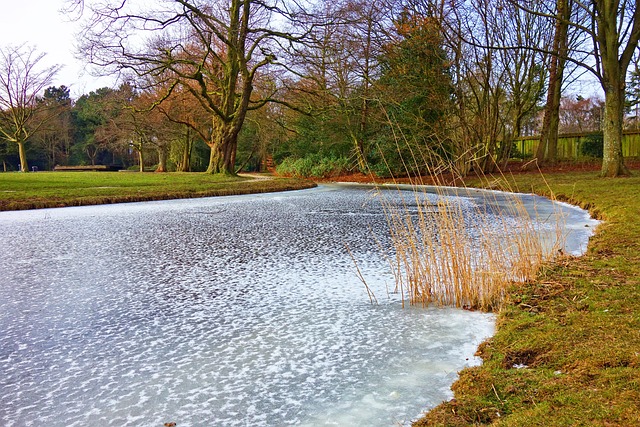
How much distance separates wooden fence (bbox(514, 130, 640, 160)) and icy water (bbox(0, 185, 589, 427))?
12.7 m

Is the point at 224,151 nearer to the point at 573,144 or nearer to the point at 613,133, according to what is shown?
the point at 613,133

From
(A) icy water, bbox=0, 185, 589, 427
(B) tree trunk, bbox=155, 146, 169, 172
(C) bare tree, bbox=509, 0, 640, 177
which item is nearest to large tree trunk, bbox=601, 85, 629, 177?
(C) bare tree, bbox=509, 0, 640, 177

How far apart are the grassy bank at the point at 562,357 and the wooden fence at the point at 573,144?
13.5 m

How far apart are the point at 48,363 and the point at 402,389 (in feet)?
3.90

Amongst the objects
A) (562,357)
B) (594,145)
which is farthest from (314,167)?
(562,357)

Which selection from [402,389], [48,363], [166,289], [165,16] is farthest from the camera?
[165,16]

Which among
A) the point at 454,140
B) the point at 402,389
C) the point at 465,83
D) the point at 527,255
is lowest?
the point at 402,389

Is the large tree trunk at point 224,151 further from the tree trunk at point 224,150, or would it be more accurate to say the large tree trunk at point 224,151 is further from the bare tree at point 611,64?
the bare tree at point 611,64

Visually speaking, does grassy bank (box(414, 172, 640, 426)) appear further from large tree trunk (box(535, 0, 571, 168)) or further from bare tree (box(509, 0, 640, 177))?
large tree trunk (box(535, 0, 571, 168))

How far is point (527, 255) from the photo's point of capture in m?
2.75

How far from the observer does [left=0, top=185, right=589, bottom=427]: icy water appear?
1.44 meters

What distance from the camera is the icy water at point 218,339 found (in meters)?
1.44

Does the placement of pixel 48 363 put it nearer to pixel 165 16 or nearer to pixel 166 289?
pixel 166 289

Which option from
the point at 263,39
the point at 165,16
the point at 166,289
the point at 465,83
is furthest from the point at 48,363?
the point at 465,83
